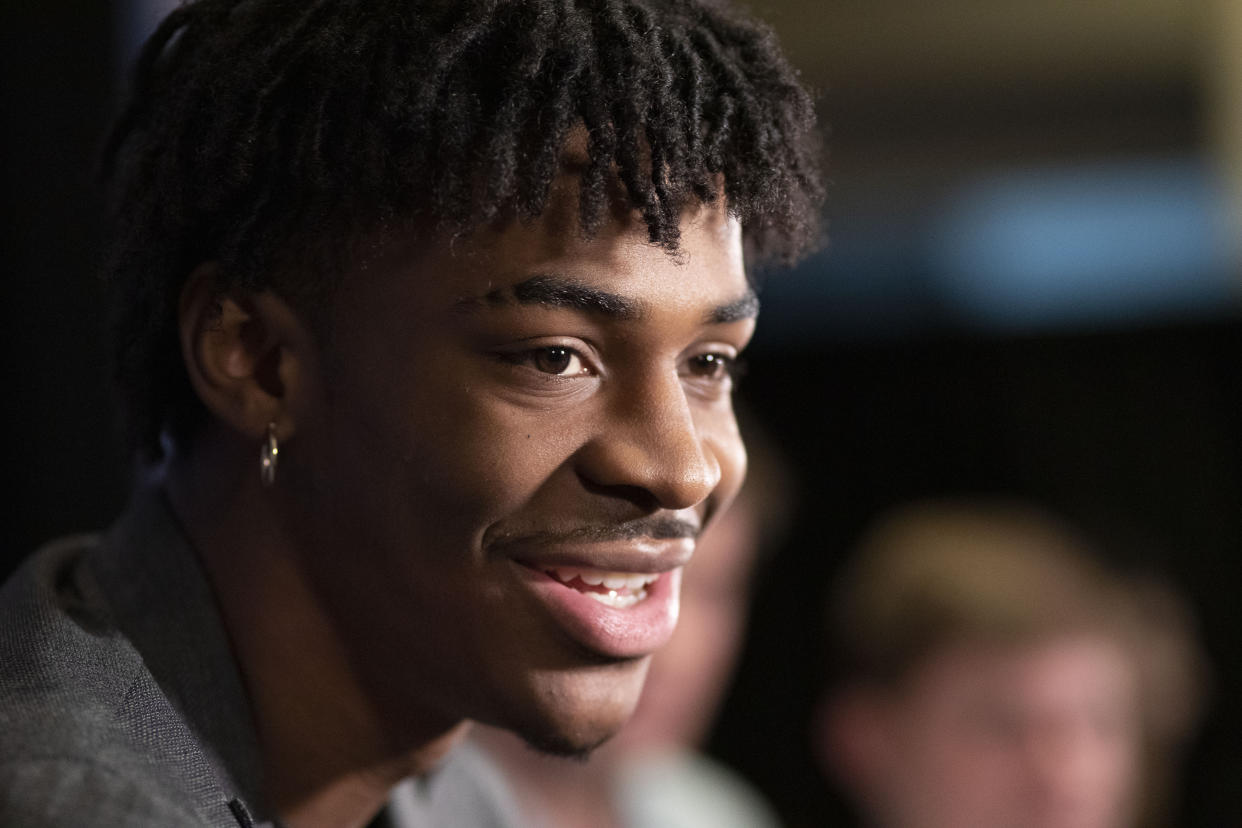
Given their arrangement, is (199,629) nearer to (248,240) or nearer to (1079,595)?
(248,240)

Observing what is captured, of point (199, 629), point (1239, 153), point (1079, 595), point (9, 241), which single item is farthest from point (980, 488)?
point (199, 629)

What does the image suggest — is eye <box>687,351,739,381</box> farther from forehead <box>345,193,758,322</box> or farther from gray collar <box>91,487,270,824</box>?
gray collar <box>91,487,270,824</box>

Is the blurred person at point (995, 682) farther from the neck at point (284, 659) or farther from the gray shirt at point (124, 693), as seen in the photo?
the gray shirt at point (124, 693)

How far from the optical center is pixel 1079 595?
2.78m

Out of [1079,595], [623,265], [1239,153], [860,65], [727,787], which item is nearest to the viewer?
[623,265]

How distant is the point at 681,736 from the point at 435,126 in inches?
84.9

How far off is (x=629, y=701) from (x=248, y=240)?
1.85ft

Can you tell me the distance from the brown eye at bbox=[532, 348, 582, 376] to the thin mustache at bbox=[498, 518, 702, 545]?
14cm

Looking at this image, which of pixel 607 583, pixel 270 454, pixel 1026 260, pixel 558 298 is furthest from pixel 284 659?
pixel 1026 260

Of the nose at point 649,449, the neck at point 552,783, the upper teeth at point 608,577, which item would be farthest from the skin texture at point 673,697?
the nose at point 649,449

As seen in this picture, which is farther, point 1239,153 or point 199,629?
point 1239,153

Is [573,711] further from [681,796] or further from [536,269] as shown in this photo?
Answer: [681,796]

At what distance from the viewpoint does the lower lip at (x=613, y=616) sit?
1.29m

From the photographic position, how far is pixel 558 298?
1241mm
